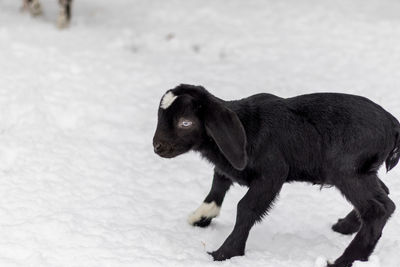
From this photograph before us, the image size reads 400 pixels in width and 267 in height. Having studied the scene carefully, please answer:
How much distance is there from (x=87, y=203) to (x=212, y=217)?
1082mm

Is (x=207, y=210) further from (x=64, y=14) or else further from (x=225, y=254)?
(x=64, y=14)

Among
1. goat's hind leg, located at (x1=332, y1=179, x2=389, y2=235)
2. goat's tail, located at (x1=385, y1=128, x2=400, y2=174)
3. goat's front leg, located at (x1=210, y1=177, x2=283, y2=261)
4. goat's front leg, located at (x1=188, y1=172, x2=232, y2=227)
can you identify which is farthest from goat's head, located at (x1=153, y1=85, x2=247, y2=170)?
goat's hind leg, located at (x1=332, y1=179, x2=389, y2=235)

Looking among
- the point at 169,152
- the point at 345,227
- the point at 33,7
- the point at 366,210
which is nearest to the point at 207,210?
the point at 169,152

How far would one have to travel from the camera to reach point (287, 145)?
416cm

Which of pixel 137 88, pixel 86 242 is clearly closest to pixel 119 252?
pixel 86 242

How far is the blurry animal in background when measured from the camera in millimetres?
8726

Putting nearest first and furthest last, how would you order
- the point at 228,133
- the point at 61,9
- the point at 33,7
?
the point at 228,133 → the point at 61,9 → the point at 33,7

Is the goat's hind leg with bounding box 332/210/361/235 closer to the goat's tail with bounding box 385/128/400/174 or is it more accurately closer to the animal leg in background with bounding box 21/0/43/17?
the goat's tail with bounding box 385/128/400/174

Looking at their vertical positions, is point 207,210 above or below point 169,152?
below

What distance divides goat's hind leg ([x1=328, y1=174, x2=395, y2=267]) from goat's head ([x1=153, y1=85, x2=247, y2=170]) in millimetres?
800

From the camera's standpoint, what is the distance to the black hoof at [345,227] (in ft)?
15.2

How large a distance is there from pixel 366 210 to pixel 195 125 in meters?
1.33

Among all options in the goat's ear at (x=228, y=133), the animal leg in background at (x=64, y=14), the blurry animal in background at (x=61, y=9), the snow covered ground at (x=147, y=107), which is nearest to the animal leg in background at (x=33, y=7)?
the blurry animal in background at (x=61, y=9)

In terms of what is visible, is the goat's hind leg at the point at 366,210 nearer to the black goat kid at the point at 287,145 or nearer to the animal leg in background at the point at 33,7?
the black goat kid at the point at 287,145
